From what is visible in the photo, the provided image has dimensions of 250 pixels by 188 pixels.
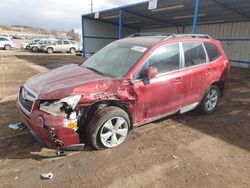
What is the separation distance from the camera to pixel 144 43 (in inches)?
159

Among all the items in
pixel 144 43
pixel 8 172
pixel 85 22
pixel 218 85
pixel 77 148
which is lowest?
pixel 8 172

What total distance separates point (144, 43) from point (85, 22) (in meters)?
17.6

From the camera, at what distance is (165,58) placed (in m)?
3.96

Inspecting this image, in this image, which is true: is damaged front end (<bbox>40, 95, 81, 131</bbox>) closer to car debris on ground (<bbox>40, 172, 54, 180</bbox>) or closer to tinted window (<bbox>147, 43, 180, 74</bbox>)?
car debris on ground (<bbox>40, 172, 54, 180</bbox>)

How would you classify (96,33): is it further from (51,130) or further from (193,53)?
(51,130)

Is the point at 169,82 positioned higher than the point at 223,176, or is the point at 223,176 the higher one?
the point at 169,82

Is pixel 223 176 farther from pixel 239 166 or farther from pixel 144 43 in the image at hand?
pixel 144 43

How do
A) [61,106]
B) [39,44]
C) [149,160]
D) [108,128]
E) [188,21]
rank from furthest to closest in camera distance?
[39,44], [188,21], [108,128], [149,160], [61,106]

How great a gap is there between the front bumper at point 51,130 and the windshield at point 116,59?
1.20 m

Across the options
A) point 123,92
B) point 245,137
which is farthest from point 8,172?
point 245,137

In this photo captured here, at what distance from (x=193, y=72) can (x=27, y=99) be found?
3195 mm

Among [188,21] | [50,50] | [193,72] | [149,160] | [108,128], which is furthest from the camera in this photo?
[50,50]

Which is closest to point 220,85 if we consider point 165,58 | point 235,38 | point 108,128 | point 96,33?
point 165,58

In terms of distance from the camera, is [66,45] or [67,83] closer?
[67,83]
